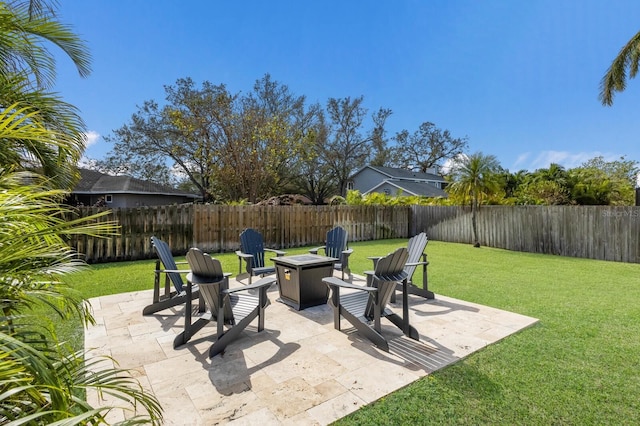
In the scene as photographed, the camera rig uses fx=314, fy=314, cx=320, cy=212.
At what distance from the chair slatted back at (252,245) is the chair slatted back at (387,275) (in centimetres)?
303

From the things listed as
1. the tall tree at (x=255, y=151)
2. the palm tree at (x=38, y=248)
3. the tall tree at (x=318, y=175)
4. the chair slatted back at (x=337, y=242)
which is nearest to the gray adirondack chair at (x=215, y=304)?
the palm tree at (x=38, y=248)

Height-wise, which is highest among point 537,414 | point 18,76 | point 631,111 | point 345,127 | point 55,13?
point 345,127

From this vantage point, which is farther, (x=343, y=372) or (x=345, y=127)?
(x=345, y=127)

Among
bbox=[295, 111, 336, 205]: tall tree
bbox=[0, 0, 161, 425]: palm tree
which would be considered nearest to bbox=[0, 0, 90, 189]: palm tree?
bbox=[0, 0, 161, 425]: palm tree

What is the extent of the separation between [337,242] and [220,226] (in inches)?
198

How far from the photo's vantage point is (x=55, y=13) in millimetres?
3676

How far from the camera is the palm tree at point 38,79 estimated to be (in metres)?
2.89

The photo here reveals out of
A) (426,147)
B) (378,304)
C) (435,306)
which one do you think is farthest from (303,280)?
(426,147)

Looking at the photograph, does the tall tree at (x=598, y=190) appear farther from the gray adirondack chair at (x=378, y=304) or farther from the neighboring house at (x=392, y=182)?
the gray adirondack chair at (x=378, y=304)

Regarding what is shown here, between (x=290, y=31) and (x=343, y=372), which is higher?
(x=290, y=31)

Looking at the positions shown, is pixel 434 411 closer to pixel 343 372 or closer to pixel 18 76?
pixel 343 372

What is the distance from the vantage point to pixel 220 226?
10.0m

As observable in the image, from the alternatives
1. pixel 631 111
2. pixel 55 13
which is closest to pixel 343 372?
pixel 55 13

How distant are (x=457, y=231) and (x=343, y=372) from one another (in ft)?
37.4
